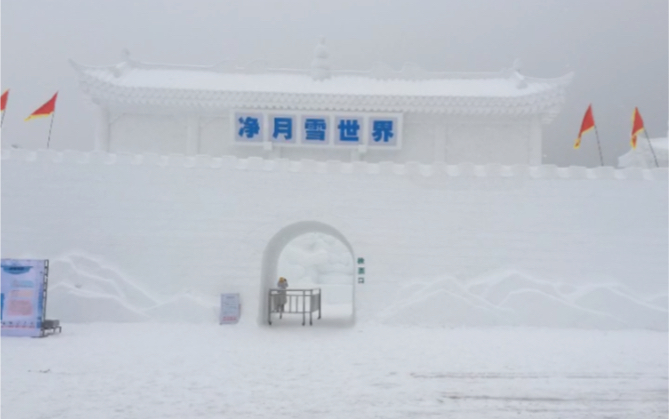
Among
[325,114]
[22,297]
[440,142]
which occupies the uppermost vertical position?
[325,114]

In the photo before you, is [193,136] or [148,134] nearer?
[193,136]

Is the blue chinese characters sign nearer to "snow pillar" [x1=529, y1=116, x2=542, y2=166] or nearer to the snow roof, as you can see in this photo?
the snow roof

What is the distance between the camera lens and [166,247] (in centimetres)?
1111

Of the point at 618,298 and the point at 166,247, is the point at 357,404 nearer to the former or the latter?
the point at 166,247

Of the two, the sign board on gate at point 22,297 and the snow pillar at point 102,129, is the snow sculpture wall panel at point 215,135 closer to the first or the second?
the snow pillar at point 102,129

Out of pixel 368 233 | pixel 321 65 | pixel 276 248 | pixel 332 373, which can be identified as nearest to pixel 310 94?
pixel 321 65

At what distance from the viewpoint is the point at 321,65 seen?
16328mm

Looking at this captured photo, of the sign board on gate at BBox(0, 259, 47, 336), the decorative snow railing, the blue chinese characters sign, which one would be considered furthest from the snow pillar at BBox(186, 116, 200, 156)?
the sign board on gate at BBox(0, 259, 47, 336)

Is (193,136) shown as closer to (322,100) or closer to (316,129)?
(316,129)

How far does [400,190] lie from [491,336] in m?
3.15

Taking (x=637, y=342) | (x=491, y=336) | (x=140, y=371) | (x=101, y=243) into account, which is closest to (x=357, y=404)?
(x=140, y=371)

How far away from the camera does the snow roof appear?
14398mm

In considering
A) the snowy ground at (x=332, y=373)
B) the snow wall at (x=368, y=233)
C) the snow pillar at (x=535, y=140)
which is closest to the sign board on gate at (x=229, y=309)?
the snow wall at (x=368, y=233)

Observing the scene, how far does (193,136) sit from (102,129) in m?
2.31
